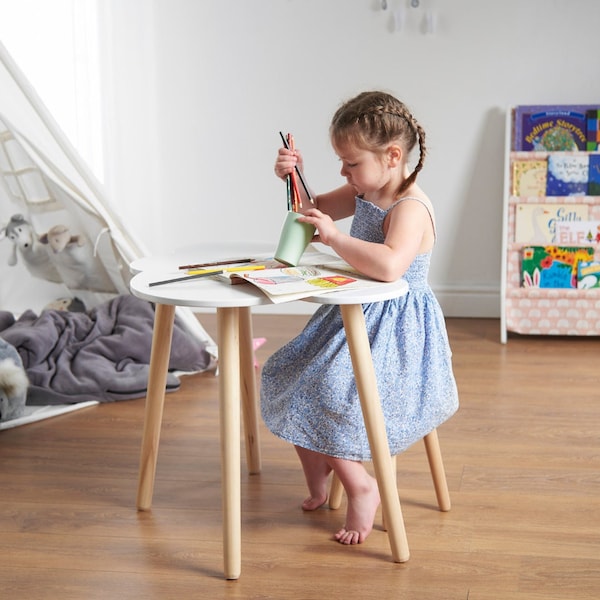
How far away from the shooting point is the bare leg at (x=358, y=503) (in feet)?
5.45

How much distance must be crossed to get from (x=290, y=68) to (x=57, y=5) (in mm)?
843

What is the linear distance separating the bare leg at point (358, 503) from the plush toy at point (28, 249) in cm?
156

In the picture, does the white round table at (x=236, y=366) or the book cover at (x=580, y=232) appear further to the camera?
the book cover at (x=580, y=232)

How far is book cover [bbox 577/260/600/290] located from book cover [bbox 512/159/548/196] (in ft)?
0.93

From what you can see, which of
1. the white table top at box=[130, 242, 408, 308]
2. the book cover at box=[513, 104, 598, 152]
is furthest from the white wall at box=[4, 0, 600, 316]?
the white table top at box=[130, 242, 408, 308]

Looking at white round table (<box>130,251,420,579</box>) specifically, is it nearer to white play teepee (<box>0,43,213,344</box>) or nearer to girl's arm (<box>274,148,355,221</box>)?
girl's arm (<box>274,148,355,221</box>)

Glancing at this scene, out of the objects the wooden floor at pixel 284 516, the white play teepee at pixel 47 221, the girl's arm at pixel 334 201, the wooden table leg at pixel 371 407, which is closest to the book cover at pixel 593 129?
the wooden floor at pixel 284 516

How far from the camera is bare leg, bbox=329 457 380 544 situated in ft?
5.45

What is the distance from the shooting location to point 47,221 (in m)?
2.84

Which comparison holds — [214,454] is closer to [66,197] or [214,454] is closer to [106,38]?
[66,197]

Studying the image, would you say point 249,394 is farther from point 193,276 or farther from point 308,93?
point 308,93

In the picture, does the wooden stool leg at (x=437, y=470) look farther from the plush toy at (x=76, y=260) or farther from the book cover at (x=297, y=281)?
the plush toy at (x=76, y=260)

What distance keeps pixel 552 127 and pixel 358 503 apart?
6.51 feet

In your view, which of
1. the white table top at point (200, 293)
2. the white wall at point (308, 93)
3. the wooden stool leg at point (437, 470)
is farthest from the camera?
the white wall at point (308, 93)
